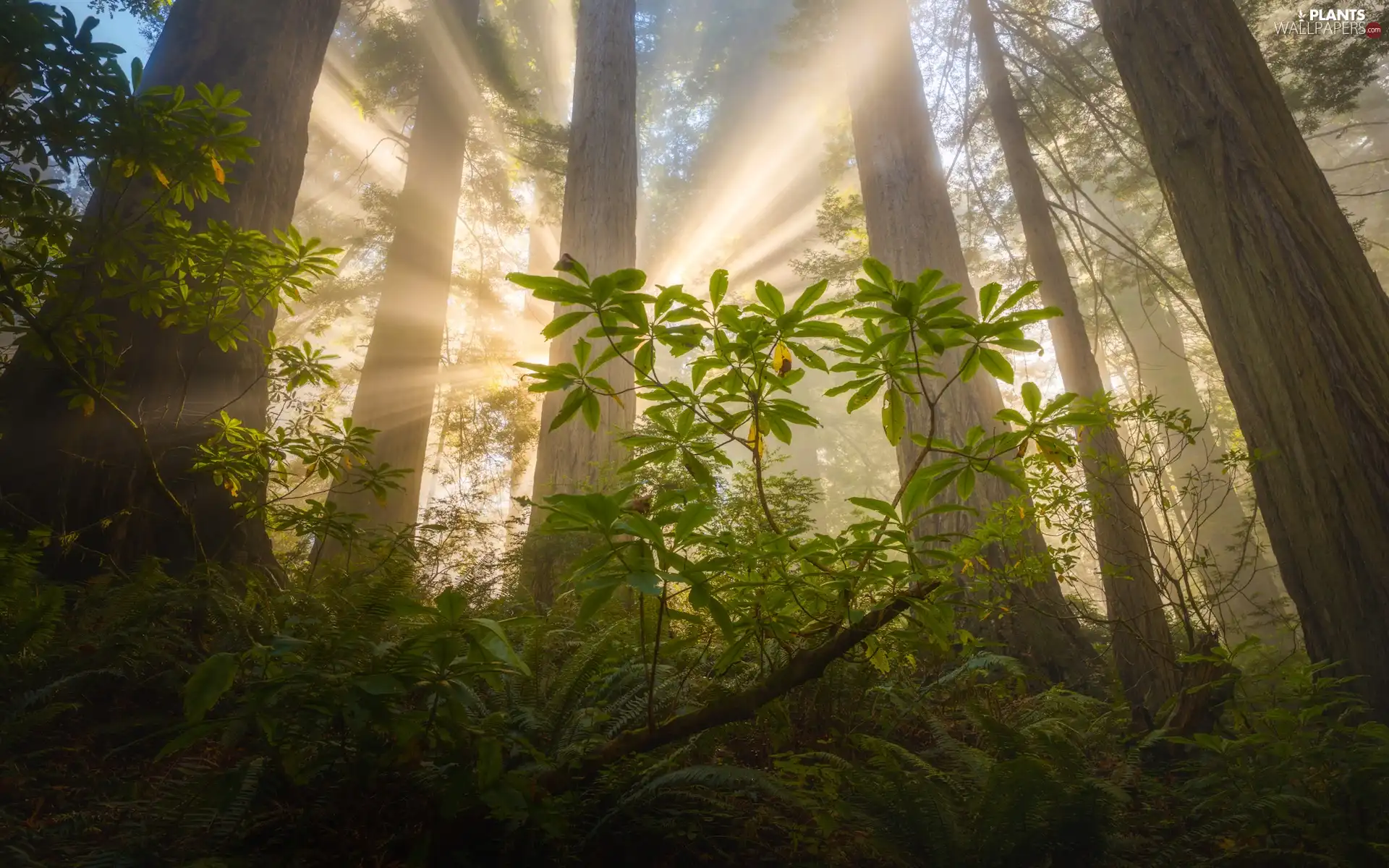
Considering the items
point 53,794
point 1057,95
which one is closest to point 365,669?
point 53,794

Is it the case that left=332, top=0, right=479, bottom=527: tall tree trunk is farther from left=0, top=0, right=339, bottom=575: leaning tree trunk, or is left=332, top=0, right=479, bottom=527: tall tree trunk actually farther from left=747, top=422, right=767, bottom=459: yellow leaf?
left=747, top=422, right=767, bottom=459: yellow leaf

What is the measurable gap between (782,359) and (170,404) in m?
3.52

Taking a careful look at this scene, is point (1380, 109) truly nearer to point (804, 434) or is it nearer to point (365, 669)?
point (804, 434)

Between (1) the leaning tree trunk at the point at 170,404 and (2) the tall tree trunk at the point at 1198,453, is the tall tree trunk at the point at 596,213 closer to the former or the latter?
(1) the leaning tree trunk at the point at 170,404

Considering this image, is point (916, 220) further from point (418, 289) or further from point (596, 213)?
point (418, 289)

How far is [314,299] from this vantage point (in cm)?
1216

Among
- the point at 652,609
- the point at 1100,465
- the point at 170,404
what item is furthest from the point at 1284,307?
the point at 170,404

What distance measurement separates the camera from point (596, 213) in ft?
20.6

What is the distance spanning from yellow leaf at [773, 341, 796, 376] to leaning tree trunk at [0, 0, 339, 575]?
2.19 meters

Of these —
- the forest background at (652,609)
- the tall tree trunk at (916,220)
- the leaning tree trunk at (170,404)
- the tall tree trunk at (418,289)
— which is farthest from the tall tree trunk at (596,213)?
the tall tree trunk at (418,289)

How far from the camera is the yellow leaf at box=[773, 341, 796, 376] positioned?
1.50 metres

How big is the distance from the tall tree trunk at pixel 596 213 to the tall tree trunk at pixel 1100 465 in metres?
3.20

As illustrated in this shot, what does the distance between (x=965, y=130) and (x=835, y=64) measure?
7.31ft

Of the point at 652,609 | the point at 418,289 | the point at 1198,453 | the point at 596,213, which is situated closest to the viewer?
the point at 652,609
